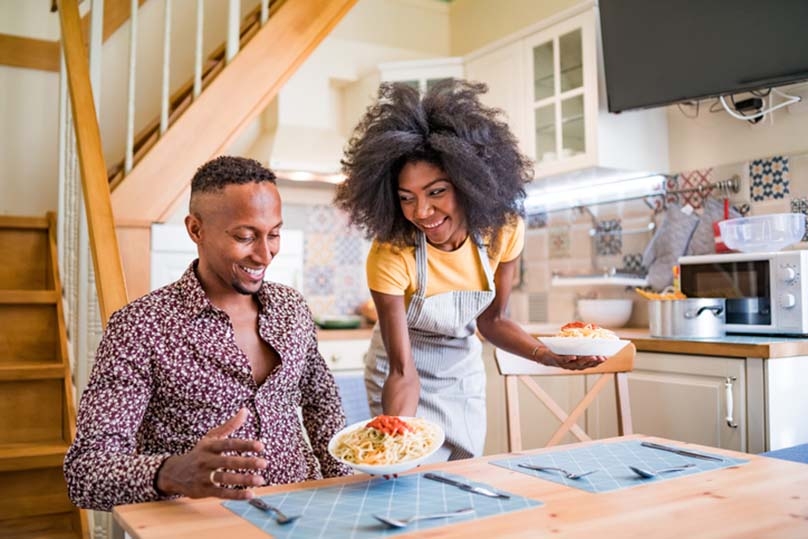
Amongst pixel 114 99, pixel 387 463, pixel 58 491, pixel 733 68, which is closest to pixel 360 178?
pixel 387 463

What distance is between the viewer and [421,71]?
4.24 meters

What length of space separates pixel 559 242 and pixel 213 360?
9.62 ft

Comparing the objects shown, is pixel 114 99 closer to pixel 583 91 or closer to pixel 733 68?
pixel 583 91

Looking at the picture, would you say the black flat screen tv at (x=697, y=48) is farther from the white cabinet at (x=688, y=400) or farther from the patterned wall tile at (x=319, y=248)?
the patterned wall tile at (x=319, y=248)

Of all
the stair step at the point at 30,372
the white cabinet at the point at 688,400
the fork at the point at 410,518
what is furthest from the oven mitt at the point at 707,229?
the stair step at the point at 30,372

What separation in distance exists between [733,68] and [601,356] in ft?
5.91

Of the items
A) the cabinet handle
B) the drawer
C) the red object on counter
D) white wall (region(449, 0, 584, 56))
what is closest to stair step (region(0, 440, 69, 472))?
the red object on counter

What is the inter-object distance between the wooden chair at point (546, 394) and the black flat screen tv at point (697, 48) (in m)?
1.42

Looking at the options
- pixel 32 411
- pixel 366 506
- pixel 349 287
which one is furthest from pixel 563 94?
pixel 366 506

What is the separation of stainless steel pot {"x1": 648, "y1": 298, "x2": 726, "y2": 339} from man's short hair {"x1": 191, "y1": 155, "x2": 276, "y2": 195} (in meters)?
1.69

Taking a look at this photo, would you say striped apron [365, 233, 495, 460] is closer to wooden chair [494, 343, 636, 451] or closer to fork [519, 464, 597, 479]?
wooden chair [494, 343, 636, 451]

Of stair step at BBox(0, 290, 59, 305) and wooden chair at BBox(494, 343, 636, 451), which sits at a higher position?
stair step at BBox(0, 290, 59, 305)

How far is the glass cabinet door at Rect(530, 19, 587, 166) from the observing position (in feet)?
11.5

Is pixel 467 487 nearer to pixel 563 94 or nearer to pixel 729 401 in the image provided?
pixel 729 401
